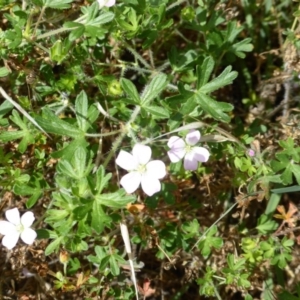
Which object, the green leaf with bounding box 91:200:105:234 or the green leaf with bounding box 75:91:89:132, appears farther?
the green leaf with bounding box 75:91:89:132

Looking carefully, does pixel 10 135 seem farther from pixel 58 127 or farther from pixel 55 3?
pixel 55 3

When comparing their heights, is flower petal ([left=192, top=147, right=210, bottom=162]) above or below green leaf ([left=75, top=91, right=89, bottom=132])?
below

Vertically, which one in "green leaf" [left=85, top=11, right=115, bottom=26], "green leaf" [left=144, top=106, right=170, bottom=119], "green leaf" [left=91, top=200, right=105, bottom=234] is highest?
"green leaf" [left=85, top=11, right=115, bottom=26]

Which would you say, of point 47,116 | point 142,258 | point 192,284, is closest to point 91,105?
point 47,116

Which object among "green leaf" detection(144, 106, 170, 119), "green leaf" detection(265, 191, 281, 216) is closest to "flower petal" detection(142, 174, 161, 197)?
"green leaf" detection(144, 106, 170, 119)

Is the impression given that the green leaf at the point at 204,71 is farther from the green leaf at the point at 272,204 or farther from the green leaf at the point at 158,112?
the green leaf at the point at 272,204

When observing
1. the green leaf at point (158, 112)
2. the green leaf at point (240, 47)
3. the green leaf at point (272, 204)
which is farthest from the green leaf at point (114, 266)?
the green leaf at point (240, 47)

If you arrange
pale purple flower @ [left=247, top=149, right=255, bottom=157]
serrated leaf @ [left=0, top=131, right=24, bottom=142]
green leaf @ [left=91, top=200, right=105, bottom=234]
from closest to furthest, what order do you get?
green leaf @ [left=91, top=200, right=105, bottom=234] < serrated leaf @ [left=0, top=131, right=24, bottom=142] < pale purple flower @ [left=247, top=149, right=255, bottom=157]

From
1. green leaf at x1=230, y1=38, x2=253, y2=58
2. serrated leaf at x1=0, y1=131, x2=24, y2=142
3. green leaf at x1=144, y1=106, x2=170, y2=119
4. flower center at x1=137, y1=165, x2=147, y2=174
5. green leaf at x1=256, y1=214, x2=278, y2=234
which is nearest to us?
flower center at x1=137, y1=165, x2=147, y2=174

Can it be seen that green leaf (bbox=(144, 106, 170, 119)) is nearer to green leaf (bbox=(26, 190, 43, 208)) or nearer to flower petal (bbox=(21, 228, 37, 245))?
green leaf (bbox=(26, 190, 43, 208))
